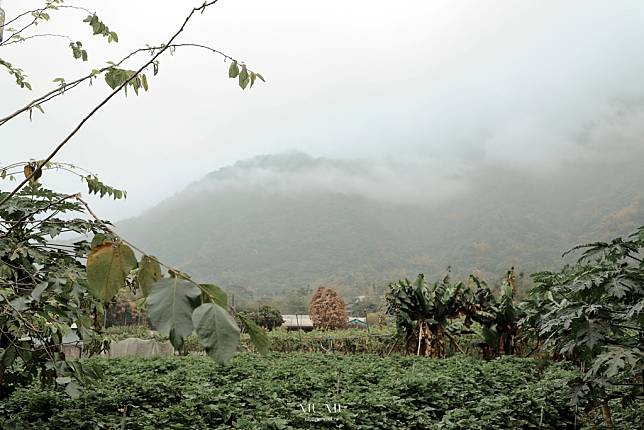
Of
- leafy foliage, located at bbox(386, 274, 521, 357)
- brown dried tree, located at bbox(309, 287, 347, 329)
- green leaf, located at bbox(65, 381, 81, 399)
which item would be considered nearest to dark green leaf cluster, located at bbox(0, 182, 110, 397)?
green leaf, located at bbox(65, 381, 81, 399)

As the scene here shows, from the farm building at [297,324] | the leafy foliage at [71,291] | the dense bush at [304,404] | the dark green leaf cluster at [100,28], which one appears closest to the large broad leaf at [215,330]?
the leafy foliage at [71,291]

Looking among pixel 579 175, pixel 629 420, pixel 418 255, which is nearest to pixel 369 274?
pixel 418 255

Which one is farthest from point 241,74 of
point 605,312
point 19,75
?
point 605,312

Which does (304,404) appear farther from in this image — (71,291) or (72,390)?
(71,291)

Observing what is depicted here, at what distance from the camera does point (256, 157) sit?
557ft

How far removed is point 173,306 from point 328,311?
21680 millimetres

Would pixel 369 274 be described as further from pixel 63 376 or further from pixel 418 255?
pixel 63 376

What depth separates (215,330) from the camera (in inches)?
29.9

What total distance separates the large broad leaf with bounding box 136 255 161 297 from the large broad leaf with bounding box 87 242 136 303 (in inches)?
1.8

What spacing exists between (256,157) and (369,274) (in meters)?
98.3

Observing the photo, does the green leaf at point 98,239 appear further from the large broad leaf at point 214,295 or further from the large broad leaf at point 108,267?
the large broad leaf at point 214,295

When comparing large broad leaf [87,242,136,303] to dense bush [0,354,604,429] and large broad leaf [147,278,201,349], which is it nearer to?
large broad leaf [147,278,201,349]

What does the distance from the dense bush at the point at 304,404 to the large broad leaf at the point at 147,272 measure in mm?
3202

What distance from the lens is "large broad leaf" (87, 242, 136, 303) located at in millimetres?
865
